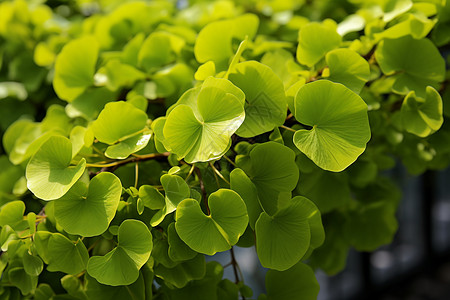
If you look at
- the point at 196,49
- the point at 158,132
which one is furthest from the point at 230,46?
the point at 158,132

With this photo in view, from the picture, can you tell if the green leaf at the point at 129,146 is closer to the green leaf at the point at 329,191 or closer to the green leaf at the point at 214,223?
the green leaf at the point at 214,223

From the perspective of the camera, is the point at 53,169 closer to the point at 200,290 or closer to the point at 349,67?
the point at 200,290

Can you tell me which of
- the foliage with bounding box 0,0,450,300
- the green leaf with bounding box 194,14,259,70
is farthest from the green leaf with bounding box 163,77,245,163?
the green leaf with bounding box 194,14,259,70

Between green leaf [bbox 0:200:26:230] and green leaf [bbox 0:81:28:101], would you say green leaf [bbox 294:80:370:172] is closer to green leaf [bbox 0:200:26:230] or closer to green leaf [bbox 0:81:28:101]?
green leaf [bbox 0:200:26:230]

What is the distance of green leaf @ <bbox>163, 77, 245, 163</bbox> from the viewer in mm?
284

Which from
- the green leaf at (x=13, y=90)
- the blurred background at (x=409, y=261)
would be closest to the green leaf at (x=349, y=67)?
the green leaf at (x=13, y=90)

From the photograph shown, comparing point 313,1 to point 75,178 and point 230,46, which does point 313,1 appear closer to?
point 230,46

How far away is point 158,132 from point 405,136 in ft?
0.96

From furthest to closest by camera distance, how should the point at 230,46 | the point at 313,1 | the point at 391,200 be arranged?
the point at 313,1
the point at 391,200
the point at 230,46

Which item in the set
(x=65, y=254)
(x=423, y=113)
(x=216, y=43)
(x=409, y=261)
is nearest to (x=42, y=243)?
(x=65, y=254)

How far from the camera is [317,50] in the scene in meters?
0.38

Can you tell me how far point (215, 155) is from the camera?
281mm

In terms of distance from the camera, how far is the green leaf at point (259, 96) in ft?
1.02

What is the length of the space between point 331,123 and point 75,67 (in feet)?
0.92
